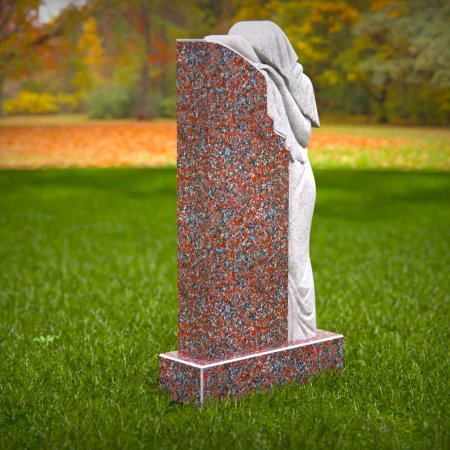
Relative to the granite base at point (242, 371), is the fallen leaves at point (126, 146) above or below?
above

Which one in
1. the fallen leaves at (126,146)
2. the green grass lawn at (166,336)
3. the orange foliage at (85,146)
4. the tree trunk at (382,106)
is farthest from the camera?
the orange foliage at (85,146)

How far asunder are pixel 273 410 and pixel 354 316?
301cm

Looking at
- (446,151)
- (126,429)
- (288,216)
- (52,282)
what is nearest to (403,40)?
(446,151)

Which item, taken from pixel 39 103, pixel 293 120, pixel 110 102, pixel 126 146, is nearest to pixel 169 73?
pixel 110 102

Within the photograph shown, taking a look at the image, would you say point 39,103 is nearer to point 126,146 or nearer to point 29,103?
point 29,103

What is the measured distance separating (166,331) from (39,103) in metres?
16.0

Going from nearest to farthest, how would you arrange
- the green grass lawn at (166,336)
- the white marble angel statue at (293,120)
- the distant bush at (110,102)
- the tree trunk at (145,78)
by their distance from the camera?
the green grass lawn at (166,336), the white marble angel statue at (293,120), the distant bush at (110,102), the tree trunk at (145,78)

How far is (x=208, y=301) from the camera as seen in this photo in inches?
206

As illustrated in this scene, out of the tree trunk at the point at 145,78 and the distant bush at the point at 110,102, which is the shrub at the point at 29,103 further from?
the tree trunk at the point at 145,78

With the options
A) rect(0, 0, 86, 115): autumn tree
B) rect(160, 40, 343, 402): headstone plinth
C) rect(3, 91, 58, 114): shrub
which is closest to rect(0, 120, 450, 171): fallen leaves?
rect(3, 91, 58, 114): shrub

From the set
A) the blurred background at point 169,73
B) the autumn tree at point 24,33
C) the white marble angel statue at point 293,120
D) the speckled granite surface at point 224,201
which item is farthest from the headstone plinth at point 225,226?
the autumn tree at point 24,33

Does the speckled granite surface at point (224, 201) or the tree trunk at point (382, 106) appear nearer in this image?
the speckled granite surface at point (224, 201)

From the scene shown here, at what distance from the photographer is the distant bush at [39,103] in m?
22.0

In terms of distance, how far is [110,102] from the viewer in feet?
75.0
